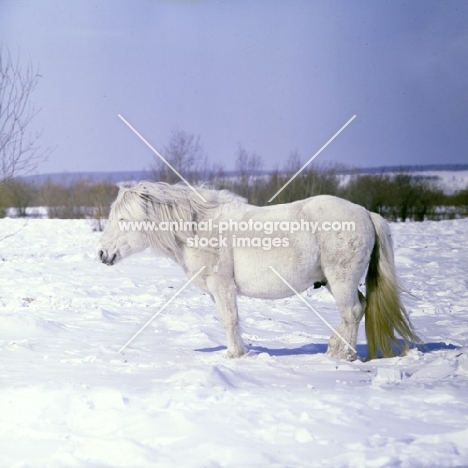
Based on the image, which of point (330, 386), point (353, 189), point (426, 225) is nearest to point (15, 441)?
point (330, 386)

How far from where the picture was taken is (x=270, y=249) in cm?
Answer: 553

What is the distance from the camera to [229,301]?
18.2ft

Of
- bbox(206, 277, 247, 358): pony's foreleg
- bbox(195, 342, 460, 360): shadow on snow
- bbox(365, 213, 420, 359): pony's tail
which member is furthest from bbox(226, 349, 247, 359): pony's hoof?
bbox(365, 213, 420, 359): pony's tail

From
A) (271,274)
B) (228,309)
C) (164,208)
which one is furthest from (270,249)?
(164,208)

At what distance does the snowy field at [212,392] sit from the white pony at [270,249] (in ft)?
1.29

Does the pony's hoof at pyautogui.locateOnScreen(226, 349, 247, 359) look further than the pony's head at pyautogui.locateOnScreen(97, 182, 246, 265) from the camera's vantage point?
No

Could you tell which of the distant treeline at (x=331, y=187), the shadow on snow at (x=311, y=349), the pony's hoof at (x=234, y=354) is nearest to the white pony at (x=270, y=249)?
the pony's hoof at (x=234, y=354)

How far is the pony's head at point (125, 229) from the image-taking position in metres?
5.75

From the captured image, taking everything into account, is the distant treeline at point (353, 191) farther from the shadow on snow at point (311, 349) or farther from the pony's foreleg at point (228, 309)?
the pony's foreleg at point (228, 309)

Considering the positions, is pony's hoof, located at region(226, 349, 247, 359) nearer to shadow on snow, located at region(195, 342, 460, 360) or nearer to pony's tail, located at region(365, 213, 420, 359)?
shadow on snow, located at region(195, 342, 460, 360)

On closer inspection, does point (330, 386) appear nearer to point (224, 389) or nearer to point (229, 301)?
point (224, 389)

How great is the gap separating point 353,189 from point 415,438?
86.4 feet

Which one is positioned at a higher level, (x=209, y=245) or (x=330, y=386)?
(x=209, y=245)

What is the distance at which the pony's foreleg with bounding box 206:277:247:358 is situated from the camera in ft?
18.0
